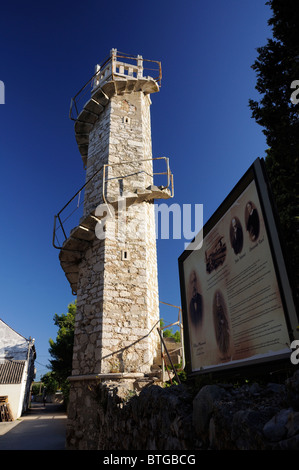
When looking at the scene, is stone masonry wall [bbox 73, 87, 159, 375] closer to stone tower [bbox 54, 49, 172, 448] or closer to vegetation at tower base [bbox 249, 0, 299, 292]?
stone tower [bbox 54, 49, 172, 448]

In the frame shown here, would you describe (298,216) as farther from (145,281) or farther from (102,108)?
(102,108)

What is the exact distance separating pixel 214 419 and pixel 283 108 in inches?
176

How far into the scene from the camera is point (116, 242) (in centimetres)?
862

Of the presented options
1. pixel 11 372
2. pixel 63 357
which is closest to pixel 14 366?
pixel 11 372

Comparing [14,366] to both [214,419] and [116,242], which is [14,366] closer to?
[116,242]

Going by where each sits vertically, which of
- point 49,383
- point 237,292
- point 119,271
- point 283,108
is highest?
point 283,108

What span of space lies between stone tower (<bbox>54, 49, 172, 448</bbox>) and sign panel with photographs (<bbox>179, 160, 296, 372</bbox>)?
3.13 meters

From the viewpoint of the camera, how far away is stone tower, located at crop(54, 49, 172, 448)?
748 cm

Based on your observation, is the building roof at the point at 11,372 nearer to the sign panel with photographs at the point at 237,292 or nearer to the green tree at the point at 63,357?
the green tree at the point at 63,357

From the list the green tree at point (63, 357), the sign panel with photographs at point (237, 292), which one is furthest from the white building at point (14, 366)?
the sign panel with photographs at point (237, 292)

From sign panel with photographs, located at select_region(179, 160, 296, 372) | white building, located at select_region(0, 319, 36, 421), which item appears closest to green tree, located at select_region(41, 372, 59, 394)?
white building, located at select_region(0, 319, 36, 421)

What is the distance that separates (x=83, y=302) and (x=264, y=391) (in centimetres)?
653

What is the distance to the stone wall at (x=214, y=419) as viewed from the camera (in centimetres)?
183
